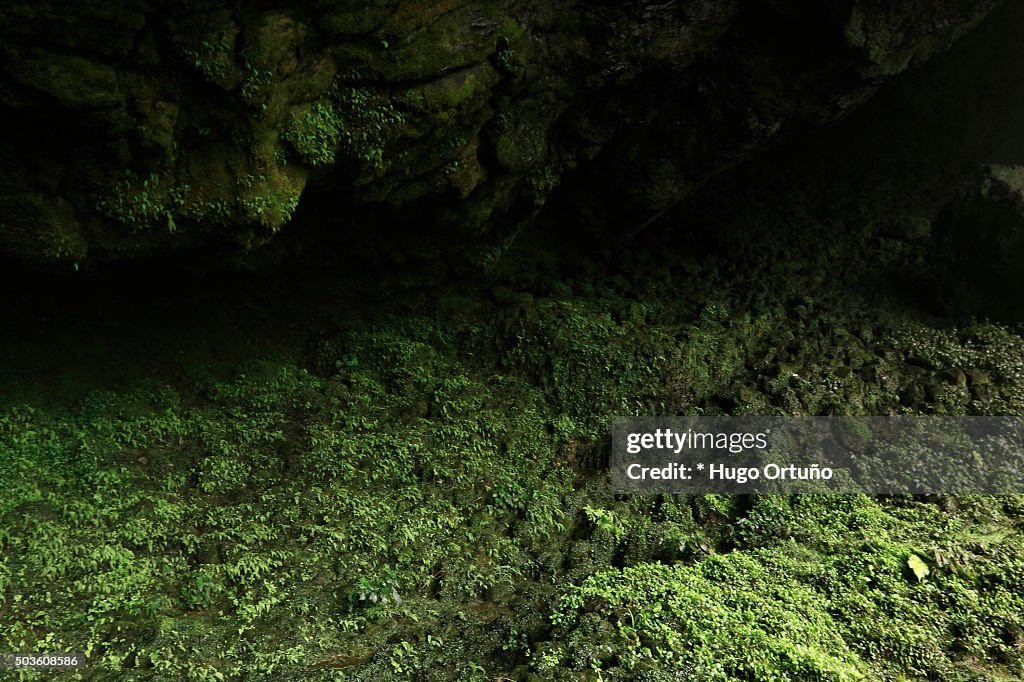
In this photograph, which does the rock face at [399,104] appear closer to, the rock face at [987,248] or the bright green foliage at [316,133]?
the bright green foliage at [316,133]

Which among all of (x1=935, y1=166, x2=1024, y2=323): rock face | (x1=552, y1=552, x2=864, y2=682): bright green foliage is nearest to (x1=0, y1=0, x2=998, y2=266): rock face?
(x1=935, y1=166, x2=1024, y2=323): rock face

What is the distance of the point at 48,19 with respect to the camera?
191 inches

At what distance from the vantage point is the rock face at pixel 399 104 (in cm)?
544

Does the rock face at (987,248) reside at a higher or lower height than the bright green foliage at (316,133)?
higher

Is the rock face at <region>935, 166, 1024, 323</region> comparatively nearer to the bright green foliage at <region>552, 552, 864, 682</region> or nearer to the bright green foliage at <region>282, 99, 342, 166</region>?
the bright green foliage at <region>552, 552, 864, 682</region>

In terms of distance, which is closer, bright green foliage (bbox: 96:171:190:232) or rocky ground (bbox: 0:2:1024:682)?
bright green foliage (bbox: 96:171:190:232)

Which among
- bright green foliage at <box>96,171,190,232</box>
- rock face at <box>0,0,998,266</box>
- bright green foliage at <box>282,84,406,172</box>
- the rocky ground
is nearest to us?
rock face at <box>0,0,998,266</box>

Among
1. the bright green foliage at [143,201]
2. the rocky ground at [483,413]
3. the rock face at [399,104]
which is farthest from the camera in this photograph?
the rocky ground at [483,413]

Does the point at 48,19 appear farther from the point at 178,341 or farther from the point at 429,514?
the point at 429,514

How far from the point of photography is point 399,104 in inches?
276

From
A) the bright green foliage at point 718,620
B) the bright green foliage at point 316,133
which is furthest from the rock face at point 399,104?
the bright green foliage at point 718,620

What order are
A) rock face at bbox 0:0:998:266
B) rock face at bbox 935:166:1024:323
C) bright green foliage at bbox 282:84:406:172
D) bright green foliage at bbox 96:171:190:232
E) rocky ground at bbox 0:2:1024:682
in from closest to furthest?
rock face at bbox 0:0:998:266 < bright green foliage at bbox 96:171:190:232 < rocky ground at bbox 0:2:1024:682 < bright green foliage at bbox 282:84:406:172 < rock face at bbox 935:166:1024:323

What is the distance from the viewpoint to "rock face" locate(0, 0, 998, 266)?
5.44 metres

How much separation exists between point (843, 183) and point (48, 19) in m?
13.3
